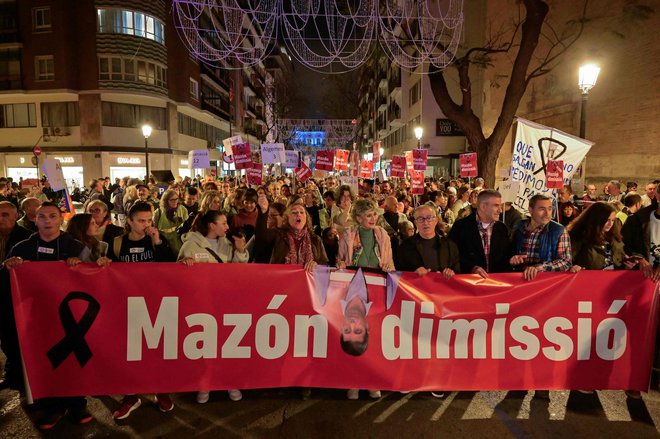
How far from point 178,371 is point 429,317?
2.36m

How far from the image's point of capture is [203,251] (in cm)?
463

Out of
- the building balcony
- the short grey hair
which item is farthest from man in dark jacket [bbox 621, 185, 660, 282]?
the building balcony

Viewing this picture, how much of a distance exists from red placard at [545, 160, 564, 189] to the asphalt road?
2.99 m

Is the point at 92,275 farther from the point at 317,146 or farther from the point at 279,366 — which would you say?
the point at 317,146

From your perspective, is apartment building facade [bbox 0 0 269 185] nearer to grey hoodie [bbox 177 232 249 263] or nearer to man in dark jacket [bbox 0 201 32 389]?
man in dark jacket [bbox 0 201 32 389]

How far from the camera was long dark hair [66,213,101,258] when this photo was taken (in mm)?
4727

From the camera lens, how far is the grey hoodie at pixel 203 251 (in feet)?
15.0

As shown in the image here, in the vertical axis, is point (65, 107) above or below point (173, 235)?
above

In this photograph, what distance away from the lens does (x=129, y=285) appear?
420 centimetres

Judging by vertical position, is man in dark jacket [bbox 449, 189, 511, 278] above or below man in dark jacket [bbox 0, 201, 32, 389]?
above

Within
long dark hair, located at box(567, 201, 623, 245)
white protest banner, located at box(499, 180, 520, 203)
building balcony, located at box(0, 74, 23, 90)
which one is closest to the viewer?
long dark hair, located at box(567, 201, 623, 245)

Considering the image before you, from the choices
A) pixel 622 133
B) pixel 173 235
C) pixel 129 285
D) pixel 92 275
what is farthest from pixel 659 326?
pixel 622 133

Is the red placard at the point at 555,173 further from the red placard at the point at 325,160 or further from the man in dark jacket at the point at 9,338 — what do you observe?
the red placard at the point at 325,160

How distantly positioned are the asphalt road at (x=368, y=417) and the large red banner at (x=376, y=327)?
214 mm
